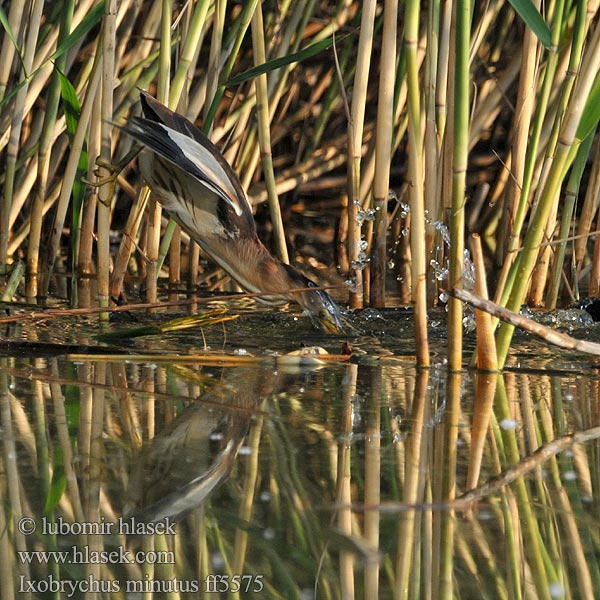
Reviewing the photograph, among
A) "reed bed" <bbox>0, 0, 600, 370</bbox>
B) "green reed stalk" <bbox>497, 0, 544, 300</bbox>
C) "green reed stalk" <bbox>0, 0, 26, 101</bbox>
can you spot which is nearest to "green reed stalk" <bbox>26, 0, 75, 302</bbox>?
"reed bed" <bbox>0, 0, 600, 370</bbox>

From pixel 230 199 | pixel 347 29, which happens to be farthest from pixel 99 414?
pixel 347 29

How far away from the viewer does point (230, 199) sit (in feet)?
7.97

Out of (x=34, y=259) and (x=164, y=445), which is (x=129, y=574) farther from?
(x=34, y=259)

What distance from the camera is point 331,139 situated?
417 cm

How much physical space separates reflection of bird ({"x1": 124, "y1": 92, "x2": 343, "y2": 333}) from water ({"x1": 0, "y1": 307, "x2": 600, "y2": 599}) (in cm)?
42

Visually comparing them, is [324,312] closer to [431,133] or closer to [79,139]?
[431,133]

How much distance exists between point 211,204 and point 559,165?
1038 millimetres

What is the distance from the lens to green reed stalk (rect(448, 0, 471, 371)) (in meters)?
1.72

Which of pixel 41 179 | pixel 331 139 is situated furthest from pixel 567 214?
pixel 331 139

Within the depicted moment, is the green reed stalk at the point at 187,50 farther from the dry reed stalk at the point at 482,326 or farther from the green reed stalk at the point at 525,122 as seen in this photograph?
the dry reed stalk at the point at 482,326

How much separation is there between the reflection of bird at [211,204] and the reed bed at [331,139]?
0.10m

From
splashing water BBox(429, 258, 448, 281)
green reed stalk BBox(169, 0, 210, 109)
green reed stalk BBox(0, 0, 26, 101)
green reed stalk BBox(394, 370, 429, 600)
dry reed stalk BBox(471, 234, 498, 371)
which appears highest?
green reed stalk BBox(0, 0, 26, 101)

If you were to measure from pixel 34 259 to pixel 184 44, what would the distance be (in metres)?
0.84

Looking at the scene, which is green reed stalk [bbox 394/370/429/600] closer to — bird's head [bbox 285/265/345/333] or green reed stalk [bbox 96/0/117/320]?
bird's head [bbox 285/265/345/333]
